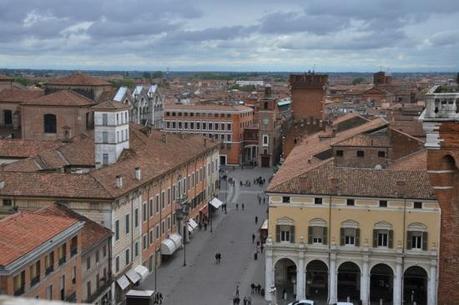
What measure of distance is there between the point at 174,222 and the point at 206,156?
11650 mm

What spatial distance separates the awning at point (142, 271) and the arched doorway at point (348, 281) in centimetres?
1076

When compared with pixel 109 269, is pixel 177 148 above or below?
above

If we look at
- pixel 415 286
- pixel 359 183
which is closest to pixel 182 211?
pixel 359 183

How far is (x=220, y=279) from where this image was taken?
42094 mm

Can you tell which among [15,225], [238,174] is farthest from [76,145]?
[238,174]

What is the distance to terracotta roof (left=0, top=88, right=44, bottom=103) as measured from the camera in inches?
2798

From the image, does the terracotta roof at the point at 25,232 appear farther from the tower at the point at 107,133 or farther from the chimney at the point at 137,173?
the tower at the point at 107,133

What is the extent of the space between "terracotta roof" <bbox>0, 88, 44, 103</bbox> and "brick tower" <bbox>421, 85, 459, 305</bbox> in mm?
57118

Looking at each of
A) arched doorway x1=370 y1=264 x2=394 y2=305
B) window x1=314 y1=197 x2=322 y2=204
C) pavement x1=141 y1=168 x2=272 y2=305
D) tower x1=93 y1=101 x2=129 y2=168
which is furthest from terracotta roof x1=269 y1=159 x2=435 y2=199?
tower x1=93 y1=101 x2=129 y2=168

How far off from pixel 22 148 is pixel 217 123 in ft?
145

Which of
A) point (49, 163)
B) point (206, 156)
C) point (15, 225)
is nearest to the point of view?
point (15, 225)

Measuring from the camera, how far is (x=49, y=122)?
6494 cm

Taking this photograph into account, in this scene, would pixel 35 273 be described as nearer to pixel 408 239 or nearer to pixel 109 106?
pixel 408 239

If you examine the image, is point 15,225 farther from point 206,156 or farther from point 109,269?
point 206,156
